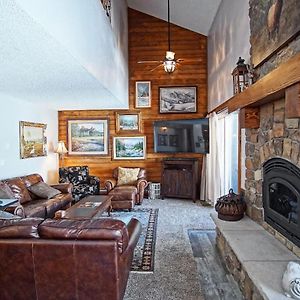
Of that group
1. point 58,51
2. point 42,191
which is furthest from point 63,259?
point 42,191

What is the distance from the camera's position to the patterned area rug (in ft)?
11.7

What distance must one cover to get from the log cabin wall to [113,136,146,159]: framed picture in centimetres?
12

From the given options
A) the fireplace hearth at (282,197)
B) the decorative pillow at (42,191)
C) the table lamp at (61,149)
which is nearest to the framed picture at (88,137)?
the table lamp at (61,149)

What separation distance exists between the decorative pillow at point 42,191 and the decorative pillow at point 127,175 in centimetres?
181

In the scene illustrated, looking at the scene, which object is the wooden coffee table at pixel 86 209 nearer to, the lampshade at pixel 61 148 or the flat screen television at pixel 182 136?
the lampshade at pixel 61 148

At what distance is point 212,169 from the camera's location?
6.87 meters

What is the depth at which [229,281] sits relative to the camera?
3.11m

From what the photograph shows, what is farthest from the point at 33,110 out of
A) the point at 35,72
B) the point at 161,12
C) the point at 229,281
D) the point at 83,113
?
the point at 229,281

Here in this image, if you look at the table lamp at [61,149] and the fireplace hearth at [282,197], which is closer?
the fireplace hearth at [282,197]

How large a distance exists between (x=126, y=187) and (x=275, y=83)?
4874mm

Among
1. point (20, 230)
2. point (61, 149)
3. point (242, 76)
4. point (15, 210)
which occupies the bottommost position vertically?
point (15, 210)

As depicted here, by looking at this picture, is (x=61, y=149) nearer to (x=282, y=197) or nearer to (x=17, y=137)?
(x=17, y=137)

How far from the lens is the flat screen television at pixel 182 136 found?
24.2ft

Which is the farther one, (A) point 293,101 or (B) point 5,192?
(B) point 5,192
